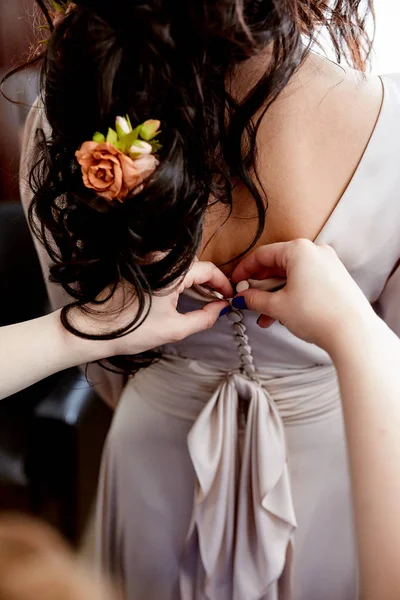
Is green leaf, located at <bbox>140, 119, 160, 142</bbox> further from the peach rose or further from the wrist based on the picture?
the wrist

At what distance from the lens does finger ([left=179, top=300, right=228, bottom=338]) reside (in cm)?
64

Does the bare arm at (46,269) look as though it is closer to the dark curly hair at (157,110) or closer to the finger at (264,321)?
the dark curly hair at (157,110)

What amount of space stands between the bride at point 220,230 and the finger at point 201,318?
0.08 ft

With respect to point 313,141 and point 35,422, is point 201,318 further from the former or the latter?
point 35,422

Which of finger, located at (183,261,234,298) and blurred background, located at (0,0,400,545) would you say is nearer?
finger, located at (183,261,234,298)

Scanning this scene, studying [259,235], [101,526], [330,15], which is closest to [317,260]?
[259,235]

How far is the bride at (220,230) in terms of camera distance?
478 millimetres

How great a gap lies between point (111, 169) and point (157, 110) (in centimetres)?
7

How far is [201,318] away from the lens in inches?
25.4

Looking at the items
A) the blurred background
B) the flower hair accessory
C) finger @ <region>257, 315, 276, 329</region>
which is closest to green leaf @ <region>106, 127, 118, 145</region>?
the flower hair accessory

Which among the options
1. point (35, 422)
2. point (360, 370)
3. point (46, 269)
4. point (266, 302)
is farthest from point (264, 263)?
point (35, 422)

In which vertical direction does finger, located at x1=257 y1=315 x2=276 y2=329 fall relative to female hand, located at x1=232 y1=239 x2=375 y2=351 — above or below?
below

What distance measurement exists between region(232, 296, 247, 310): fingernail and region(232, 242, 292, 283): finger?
0.09ft

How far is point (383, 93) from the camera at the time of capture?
0.59 m
